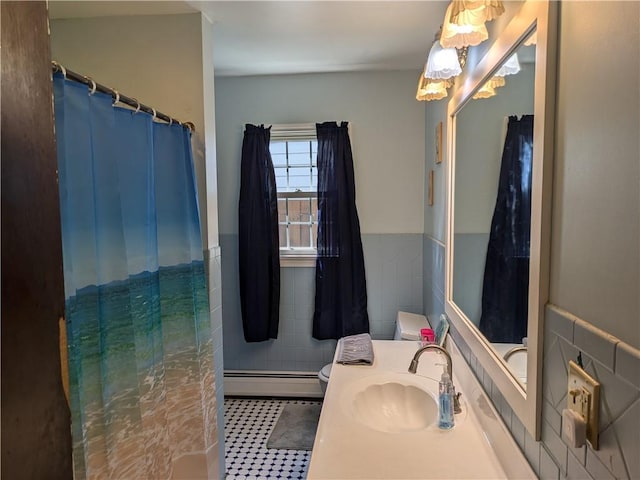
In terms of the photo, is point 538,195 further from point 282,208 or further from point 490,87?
point 282,208

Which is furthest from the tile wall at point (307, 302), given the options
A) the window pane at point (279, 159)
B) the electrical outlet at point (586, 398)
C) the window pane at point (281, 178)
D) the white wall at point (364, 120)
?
the electrical outlet at point (586, 398)

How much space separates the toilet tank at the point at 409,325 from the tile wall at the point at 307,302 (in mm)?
218

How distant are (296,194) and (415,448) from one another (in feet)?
7.03

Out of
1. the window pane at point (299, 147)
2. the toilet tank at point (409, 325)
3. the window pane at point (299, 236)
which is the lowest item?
the toilet tank at point (409, 325)

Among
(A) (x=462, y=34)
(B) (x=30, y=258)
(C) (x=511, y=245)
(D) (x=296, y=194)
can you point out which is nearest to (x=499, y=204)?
(C) (x=511, y=245)

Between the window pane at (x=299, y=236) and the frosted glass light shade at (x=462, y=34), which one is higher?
the frosted glass light shade at (x=462, y=34)

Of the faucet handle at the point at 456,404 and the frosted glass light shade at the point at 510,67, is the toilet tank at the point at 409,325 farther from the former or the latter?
the frosted glass light shade at the point at 510,67

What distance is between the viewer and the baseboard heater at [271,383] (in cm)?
303

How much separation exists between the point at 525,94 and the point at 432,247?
155cm

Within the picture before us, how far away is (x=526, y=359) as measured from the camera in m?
0.93

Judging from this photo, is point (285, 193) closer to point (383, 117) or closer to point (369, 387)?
point (383, 117)

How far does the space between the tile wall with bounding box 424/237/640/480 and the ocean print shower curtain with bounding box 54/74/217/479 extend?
1204 mm

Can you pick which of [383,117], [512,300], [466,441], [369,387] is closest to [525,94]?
[512,300]

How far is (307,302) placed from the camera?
9.85 ft
